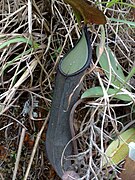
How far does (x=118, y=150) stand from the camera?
71 cm

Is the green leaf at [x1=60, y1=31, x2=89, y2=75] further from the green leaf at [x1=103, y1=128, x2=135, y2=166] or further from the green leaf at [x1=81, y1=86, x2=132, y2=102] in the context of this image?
the green leaf at [x1=103, y1=128, x2=135, y2=166]

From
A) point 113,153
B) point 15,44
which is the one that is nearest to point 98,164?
point 113,153

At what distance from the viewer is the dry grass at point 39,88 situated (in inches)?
28.8

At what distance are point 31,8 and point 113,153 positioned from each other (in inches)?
12.6

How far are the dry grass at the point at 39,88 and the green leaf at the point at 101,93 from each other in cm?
1

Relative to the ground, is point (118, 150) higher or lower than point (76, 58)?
lower

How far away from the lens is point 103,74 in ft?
2.43

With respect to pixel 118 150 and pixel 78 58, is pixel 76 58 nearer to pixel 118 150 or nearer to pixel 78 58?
pixel 78 58

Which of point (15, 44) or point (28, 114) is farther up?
point (15, 44)

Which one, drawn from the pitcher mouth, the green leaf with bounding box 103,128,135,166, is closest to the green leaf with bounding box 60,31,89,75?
the pitcher mouth

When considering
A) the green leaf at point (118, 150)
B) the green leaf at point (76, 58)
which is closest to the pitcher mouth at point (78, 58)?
the green leaf at point (76, 58)

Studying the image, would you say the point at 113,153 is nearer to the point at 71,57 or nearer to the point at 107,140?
the point at 107,140

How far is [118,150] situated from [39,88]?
192 mm

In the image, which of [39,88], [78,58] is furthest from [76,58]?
[39,88]
